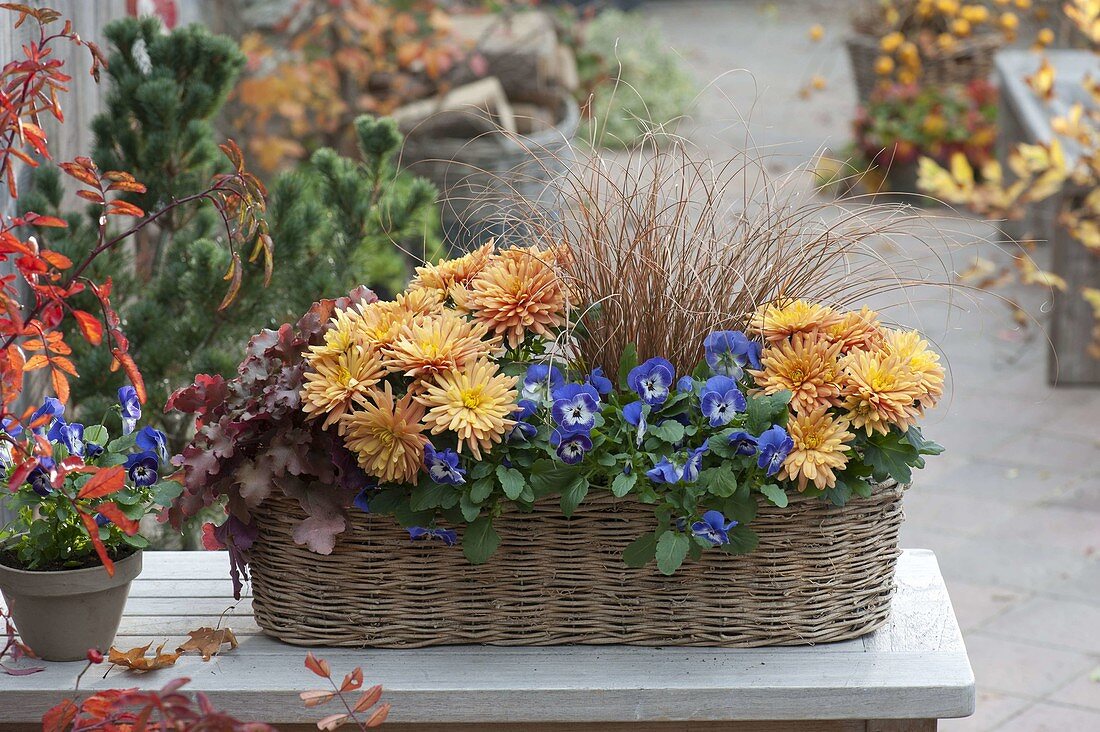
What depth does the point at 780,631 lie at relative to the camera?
1.66m

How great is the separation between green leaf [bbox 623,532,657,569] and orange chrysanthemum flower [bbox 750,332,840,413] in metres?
0.23

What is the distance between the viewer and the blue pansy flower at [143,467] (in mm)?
1668

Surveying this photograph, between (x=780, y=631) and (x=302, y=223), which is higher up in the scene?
(x=302, y=223)

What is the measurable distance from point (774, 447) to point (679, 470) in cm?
11

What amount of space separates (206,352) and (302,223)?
29cm

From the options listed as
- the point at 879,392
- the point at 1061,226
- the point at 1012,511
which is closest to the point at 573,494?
the point at 879,392

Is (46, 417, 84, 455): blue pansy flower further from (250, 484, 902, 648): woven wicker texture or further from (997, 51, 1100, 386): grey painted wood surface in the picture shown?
(997, 51, 1100, 386): grey painted wood surface

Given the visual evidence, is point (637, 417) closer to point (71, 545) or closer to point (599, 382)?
point (599, 382)


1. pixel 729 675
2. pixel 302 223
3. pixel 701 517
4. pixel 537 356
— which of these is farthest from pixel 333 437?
pixel 302 223

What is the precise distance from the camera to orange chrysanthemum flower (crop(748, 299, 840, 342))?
5.36ft

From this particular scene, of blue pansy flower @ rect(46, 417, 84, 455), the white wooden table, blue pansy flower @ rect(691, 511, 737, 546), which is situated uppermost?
blue pansy flower @ rect(46, 417, 84, 455)

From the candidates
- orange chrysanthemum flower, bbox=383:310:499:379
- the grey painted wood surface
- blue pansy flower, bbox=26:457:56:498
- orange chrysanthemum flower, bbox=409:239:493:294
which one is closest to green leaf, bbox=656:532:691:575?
orange chrysanthemum flower, bbox=383:310:499:379

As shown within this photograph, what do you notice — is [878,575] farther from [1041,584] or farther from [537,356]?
[1041,584]

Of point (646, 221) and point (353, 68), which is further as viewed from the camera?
point (353, 68)
